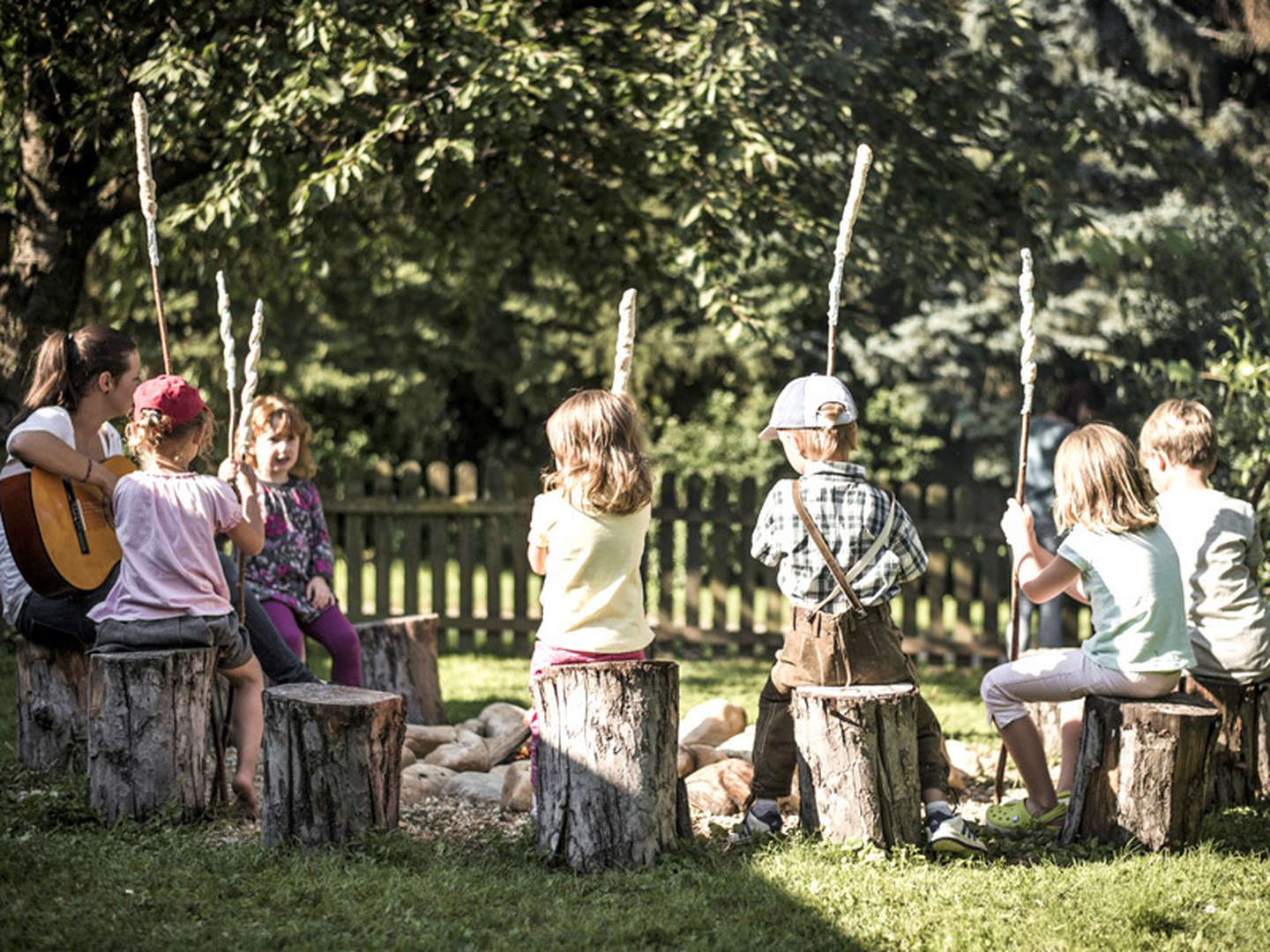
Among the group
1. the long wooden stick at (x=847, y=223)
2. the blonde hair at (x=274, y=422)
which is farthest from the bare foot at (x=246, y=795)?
the long wooden stick at (x=847, y=223)

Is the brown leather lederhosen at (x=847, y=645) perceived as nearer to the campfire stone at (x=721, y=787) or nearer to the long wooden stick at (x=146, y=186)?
the campfire stone at (x=721, y=787)

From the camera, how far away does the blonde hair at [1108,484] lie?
4852mm

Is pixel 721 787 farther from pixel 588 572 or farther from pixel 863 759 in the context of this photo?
pixel 588 572

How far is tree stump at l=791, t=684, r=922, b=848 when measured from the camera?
14.9ft

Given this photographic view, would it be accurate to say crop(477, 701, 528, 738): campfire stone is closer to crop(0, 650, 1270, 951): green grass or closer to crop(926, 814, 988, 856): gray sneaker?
crop(0, 650, 1270, 951): green grass

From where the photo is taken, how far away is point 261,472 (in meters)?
6.15

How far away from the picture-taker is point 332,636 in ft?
20.3

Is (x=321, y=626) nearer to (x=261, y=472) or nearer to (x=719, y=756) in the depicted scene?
(x=261, y=472)

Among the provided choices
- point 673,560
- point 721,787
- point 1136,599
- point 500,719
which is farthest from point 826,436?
point 673,560

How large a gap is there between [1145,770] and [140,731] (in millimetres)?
3488

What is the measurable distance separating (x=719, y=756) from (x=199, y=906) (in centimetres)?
270

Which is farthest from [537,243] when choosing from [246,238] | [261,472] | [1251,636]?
[1251,636]

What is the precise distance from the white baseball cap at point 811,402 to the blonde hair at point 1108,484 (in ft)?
2.71

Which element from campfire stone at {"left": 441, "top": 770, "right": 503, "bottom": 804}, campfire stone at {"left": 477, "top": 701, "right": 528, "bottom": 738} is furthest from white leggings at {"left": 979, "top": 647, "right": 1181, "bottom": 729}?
campfire stone at {"left": 477, "top": 701, "right": 528, "bottom": 738}
